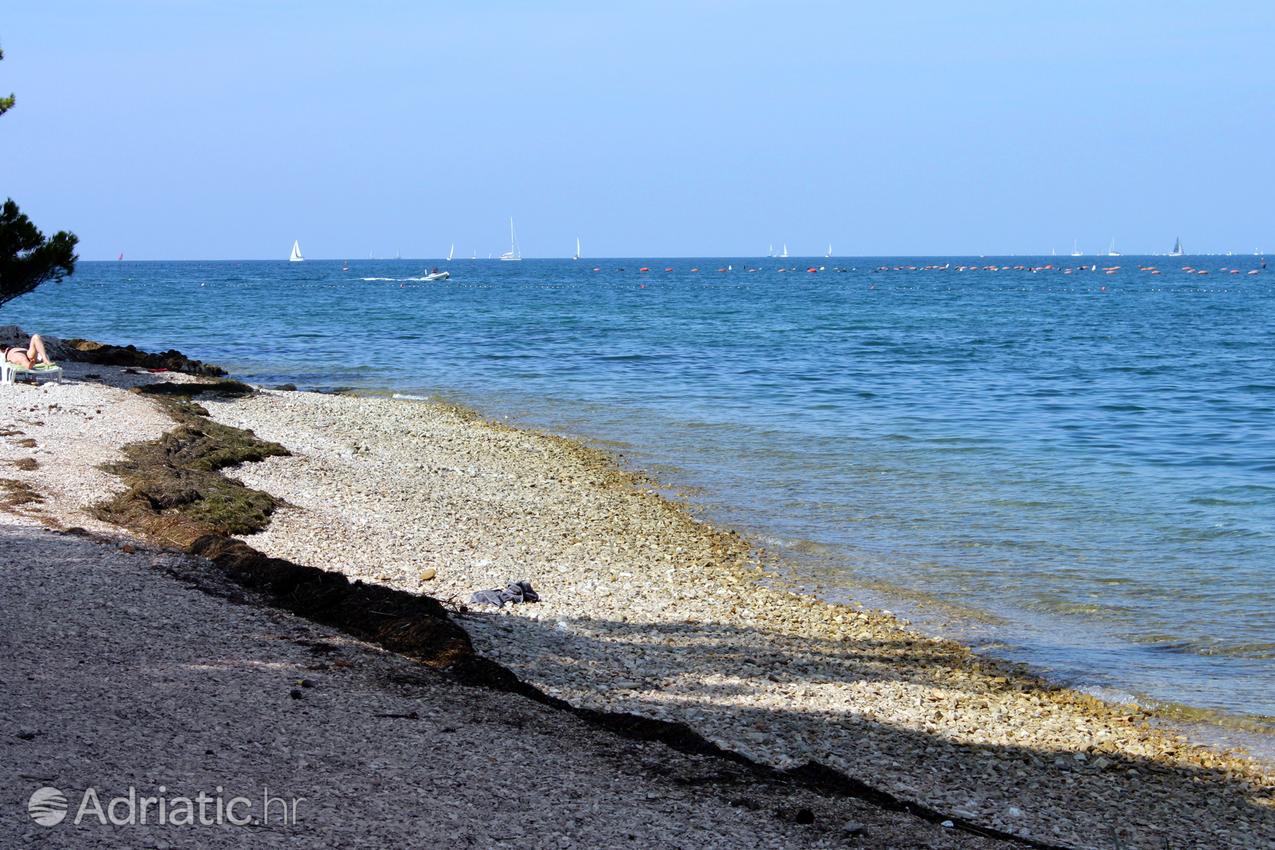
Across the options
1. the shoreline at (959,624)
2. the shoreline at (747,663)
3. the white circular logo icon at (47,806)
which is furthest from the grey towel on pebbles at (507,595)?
the white circular logo icon at (47,806)

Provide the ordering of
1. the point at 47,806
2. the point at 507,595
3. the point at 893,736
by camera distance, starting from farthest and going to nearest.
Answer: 1. the point at 507,595
2. the point at 893,736
3. the point at 47,806

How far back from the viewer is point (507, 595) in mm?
9820

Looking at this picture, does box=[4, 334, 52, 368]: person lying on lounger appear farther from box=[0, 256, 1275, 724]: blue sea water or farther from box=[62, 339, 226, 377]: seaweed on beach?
box=[0, 256, 1275, 724]: blue sea water

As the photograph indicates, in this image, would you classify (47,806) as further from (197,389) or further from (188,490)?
(197,389)

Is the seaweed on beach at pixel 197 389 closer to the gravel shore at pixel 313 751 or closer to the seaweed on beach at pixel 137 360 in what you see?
the seaweed on beach at pixel 137 360

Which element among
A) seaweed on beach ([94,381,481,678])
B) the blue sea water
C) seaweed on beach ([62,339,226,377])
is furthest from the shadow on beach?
seaweed on beach ([62,339,226,377])

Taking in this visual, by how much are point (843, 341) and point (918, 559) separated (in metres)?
35.0

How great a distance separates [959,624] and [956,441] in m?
11.0

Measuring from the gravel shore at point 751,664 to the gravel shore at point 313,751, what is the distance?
0.99 meters

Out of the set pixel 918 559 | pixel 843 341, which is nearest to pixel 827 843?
pixel 918 559

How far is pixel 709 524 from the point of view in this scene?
46.1 ft

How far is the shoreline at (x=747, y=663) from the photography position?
677 centimetres

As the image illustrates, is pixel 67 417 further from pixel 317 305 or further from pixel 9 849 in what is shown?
pixel 317 305

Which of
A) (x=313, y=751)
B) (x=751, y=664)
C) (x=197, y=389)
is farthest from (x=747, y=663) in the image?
(x=197, y=389)
